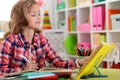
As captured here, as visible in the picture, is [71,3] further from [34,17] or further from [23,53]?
[23,53]

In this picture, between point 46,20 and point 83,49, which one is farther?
point 46,20

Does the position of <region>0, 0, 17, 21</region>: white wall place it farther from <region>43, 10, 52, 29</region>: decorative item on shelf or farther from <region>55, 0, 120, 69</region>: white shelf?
<region>55, 0, 120, 69</region>: white shelf

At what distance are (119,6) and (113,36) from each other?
0.44 meters

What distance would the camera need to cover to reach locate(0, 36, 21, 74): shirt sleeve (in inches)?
67.8

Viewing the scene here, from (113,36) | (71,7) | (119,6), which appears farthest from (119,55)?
(71,7)

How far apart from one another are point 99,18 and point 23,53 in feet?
6.00

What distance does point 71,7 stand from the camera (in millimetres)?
4238

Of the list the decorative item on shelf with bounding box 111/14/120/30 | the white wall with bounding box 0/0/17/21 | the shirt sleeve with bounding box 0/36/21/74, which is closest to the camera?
the shirt sleeve with bounding box 0/36/21/74

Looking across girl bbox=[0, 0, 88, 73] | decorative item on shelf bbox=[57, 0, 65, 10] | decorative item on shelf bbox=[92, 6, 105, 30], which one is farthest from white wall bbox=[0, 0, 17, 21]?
girl bbox=[0, 0, 88, 73]

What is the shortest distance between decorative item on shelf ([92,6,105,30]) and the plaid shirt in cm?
157

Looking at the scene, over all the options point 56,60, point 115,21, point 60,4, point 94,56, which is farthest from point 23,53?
point 60,4

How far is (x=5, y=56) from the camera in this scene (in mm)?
1804

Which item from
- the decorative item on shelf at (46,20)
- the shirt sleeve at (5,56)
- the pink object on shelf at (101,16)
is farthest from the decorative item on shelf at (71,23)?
the shirt sleeve at (5,56)

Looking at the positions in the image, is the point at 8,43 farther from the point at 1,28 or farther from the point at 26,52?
the point at 1,28
